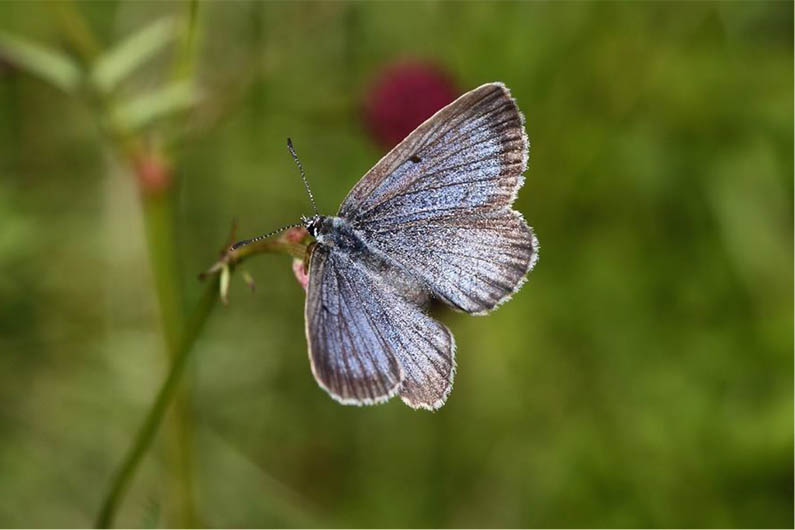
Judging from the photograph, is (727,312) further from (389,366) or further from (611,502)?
(389,366)

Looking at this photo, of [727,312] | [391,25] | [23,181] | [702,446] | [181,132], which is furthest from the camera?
[391,25]

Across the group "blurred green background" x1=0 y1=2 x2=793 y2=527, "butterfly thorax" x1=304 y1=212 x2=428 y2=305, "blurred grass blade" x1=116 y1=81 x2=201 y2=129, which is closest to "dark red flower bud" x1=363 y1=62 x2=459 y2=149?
"blurred green background" x1=0 y1=2 x2=793 y2=527

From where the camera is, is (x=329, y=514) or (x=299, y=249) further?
(x=329, y=514)

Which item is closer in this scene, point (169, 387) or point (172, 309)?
point (169, 387)

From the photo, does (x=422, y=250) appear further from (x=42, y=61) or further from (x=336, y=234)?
(x=42, y=61)

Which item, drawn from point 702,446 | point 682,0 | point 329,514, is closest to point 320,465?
point 329,514

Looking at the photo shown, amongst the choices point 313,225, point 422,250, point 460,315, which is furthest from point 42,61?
point 460,315
